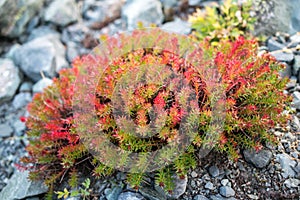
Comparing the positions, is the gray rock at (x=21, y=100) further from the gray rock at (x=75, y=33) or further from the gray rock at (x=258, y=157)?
the gray rock at (x=258, y=157)

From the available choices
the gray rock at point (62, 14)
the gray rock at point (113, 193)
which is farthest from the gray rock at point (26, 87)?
the gray rock at point (113, 193)

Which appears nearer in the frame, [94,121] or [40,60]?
[94,121]

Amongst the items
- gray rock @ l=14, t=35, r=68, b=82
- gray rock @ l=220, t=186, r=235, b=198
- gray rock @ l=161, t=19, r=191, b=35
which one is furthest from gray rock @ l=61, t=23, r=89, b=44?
gray rock @ l=220, t=186, r=235, b=198

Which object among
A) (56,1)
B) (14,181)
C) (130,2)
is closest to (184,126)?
(14,181)

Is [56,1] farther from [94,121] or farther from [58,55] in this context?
[94,121]

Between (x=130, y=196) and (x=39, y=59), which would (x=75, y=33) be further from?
(x=130, y=196)

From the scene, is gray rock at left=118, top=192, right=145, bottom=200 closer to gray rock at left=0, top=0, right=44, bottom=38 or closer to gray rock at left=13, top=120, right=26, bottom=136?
gray rock at left=13, top=120, right=26, bottom=136

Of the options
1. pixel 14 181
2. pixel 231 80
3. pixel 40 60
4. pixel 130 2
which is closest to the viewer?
pixel 231 80

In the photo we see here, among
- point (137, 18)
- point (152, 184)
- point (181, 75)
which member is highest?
point (181, 75)
